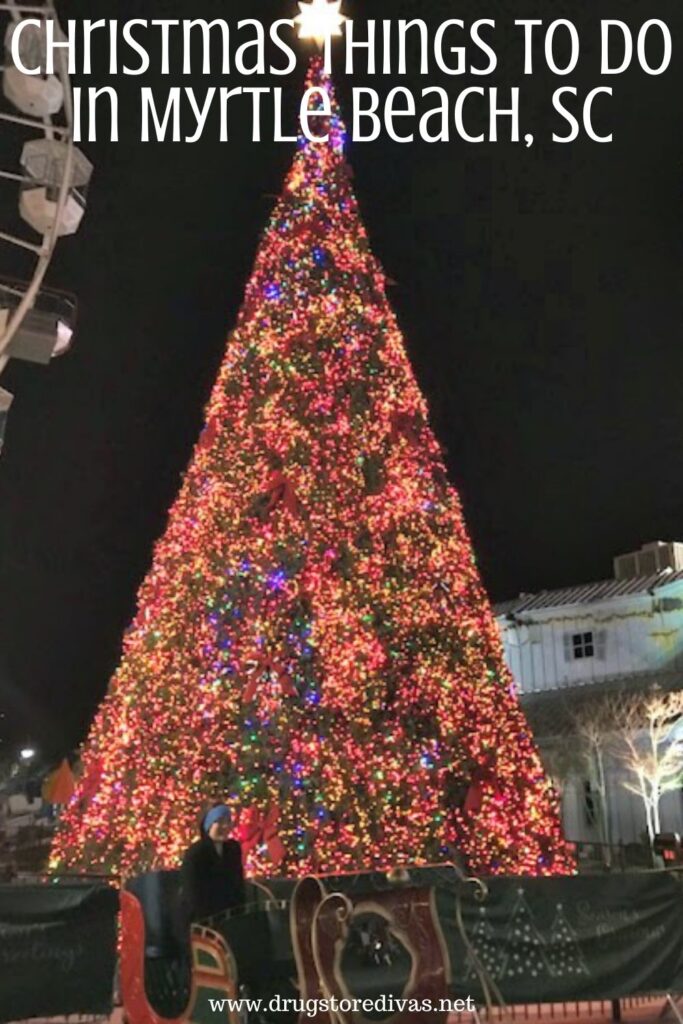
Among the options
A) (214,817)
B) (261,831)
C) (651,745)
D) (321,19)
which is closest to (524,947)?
(214,817)

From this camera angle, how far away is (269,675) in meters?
9.84

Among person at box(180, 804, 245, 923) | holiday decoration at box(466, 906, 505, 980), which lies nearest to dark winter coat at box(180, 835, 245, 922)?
person at box(180, 804, 245, 923)

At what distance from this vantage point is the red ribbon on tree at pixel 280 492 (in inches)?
409

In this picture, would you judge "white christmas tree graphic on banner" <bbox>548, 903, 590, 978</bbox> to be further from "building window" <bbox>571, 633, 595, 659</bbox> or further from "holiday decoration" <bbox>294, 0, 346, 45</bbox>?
"building window" <bbox>571, 633, 595, 659</bbox>

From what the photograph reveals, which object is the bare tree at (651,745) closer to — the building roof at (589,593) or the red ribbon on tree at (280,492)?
the building roof at (589,593)

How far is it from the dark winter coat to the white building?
876 inches

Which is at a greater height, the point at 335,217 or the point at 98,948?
the point at 335,217

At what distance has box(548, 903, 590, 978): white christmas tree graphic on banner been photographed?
6.09 meters

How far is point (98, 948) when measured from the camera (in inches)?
257

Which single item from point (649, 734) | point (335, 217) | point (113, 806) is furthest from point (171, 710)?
point (649, 734)

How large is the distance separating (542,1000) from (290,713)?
404 cm

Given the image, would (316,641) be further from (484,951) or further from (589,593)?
(589,593)

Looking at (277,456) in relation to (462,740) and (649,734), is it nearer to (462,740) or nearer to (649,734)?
(462,740)

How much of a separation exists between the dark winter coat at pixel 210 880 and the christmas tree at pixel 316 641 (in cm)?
292
